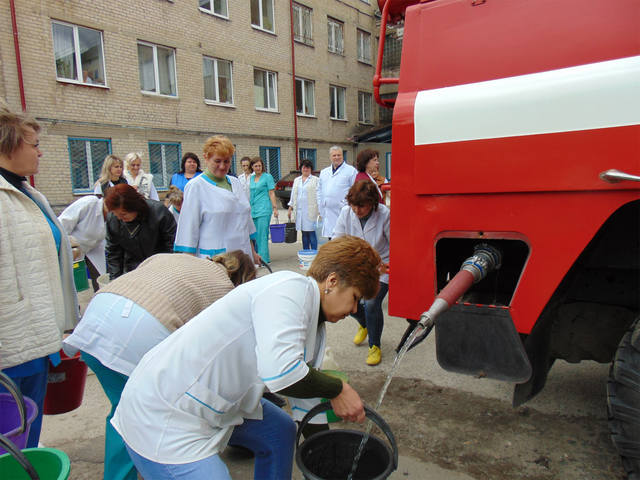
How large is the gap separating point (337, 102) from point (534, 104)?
64.4 ft

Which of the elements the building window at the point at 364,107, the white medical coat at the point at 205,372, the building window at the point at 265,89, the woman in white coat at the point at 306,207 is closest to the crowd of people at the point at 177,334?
the white medical coat at the point at 205,372

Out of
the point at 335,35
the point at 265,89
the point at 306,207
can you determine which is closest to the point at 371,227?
the point at 306,207

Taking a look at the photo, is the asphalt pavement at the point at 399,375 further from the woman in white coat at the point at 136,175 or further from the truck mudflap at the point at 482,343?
the woman in white coat at the point at 136,175

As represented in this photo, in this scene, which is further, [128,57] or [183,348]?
[128,57]

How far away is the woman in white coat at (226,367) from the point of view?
4.59 ft

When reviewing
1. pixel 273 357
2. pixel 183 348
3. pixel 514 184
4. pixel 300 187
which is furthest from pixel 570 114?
pixel 300 187

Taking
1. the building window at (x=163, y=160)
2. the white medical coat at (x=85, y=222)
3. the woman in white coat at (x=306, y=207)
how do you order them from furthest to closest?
the building window at (x=163, y=160)
the woman in white coat at (x=306, y=207)
the white medical coat at (x=85, y=222)

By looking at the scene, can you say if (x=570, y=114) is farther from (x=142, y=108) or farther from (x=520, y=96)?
(x=142, y=108)

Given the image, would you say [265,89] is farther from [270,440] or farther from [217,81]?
[270,440]

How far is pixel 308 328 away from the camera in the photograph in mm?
1515

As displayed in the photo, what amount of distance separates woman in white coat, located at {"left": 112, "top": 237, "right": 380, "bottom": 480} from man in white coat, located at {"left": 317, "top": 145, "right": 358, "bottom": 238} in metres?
4.17

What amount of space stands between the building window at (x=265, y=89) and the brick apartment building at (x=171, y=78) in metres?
0.04

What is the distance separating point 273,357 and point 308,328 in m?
0.21

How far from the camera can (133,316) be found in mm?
1871
